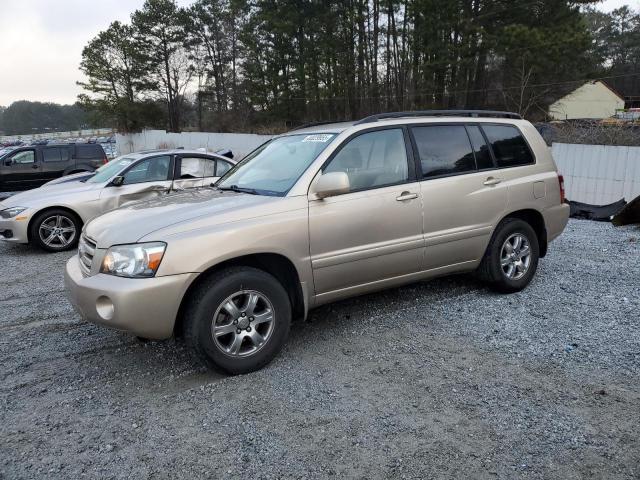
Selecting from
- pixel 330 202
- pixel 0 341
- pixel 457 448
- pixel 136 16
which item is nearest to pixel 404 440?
pixel 457 448

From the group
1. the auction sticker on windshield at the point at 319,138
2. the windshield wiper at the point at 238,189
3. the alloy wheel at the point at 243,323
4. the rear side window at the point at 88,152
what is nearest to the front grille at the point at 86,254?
the alloy wheel at the point at 243,323

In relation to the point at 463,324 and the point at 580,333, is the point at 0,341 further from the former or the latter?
the point at 580,333

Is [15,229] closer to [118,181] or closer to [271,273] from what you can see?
[118,181]

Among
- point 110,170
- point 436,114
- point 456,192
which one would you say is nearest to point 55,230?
point 110,170

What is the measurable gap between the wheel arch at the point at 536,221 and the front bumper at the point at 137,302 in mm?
3588

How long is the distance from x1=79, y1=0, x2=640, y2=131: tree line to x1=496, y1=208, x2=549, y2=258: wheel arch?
893 inches

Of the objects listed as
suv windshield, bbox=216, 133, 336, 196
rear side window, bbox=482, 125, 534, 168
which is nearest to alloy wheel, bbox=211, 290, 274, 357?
suv windshield, bbox=216, 133, 336, 196

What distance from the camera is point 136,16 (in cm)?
5300

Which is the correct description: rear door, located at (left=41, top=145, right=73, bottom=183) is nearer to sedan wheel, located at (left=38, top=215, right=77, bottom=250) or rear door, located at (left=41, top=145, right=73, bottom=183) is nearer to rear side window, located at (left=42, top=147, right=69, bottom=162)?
rear side window, located at (left=42, top=147, right=69, bottom=162)

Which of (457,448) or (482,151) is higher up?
(482,151)

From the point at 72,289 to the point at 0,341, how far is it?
142 cm

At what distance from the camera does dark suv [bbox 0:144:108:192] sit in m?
13.3

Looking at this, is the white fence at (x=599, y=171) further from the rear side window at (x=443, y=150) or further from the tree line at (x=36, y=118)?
the tree line at (x=36, y=118)

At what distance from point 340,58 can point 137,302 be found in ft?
121
